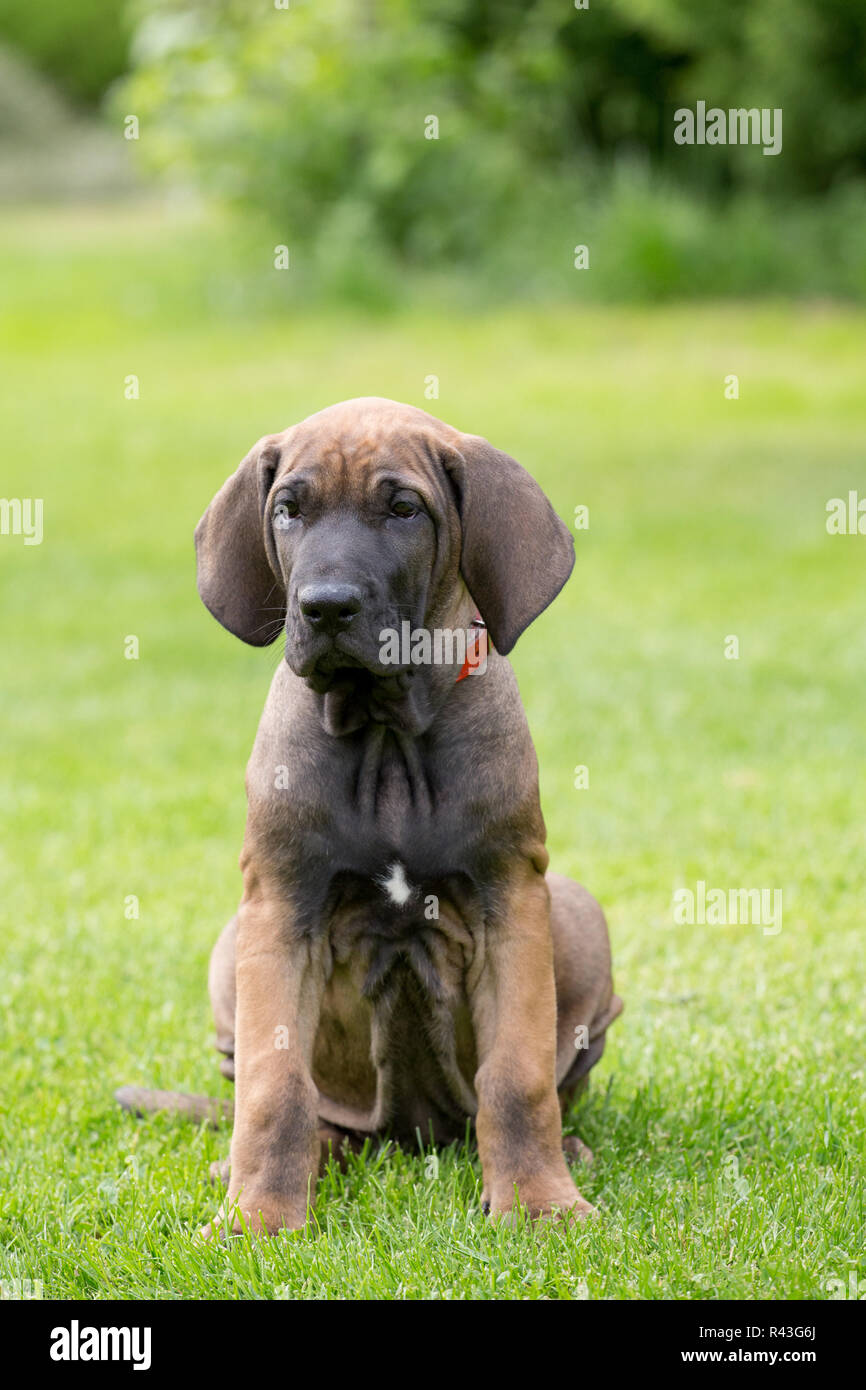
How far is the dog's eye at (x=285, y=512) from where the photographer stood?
3.89 meters

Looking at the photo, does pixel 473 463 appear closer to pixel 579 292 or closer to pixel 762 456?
pixel 762 456

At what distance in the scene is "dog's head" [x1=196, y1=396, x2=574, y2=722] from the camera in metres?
3.75

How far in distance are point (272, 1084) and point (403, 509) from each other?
137 cm

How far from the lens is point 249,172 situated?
22312 mm

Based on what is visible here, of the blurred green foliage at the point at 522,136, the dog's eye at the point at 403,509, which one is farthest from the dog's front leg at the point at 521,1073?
the blurred green foliage at the point at 522,136

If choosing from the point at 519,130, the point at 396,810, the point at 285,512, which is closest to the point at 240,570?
the point at 285,512

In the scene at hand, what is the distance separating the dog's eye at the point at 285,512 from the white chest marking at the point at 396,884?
83 centimetres

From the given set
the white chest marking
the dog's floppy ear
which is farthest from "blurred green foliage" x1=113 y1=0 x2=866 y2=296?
the white chest marking

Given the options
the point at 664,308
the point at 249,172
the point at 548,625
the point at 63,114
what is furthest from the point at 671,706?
the point at 63,114

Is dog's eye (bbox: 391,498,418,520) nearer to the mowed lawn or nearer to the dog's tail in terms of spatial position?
the mowed lawn

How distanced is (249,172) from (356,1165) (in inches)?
784

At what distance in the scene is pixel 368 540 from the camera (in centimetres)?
379

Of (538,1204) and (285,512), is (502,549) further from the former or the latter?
(538,1204)

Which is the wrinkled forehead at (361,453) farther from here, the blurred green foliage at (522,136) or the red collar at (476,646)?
the blurred green foliage at (522,136)
